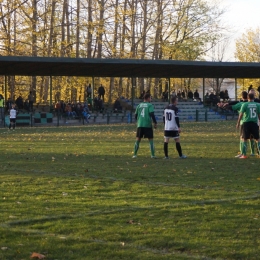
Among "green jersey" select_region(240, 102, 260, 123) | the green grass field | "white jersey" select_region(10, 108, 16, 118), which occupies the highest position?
"green jersey" select_region(240, 102, 260, 123)

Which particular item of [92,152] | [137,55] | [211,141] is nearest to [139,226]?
[92,152]

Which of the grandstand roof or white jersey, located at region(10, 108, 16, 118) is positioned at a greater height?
the grandstand roof

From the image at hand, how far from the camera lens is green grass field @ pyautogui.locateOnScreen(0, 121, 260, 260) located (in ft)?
22.8

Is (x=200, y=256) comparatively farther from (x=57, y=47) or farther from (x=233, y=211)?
(x=57, y=47)

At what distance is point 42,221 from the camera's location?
8445 mm

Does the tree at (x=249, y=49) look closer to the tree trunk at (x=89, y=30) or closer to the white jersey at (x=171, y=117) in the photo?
the tree trunk at (x=89, y=30)

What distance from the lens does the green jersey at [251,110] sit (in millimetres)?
17672

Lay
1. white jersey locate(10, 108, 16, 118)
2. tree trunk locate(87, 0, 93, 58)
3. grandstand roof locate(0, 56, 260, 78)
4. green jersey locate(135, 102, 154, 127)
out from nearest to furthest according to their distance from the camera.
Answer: green jersey locate(135, 102, 154, 127) → white jersey locate(10, 108, 16, 118) → grandstand roof locate(0, 56, 260, 78) → tree trunk locate(87, 0, 93, 58)

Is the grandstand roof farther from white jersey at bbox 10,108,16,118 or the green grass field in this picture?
the green grass field

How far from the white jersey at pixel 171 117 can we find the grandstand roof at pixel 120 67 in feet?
83.8

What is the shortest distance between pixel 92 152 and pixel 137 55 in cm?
4446

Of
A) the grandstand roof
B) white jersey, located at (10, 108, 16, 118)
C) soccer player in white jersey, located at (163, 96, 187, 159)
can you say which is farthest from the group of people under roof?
the grandstand roof

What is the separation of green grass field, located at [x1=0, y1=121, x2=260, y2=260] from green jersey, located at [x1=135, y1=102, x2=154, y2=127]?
4.03ft

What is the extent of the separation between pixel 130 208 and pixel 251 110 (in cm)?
907
